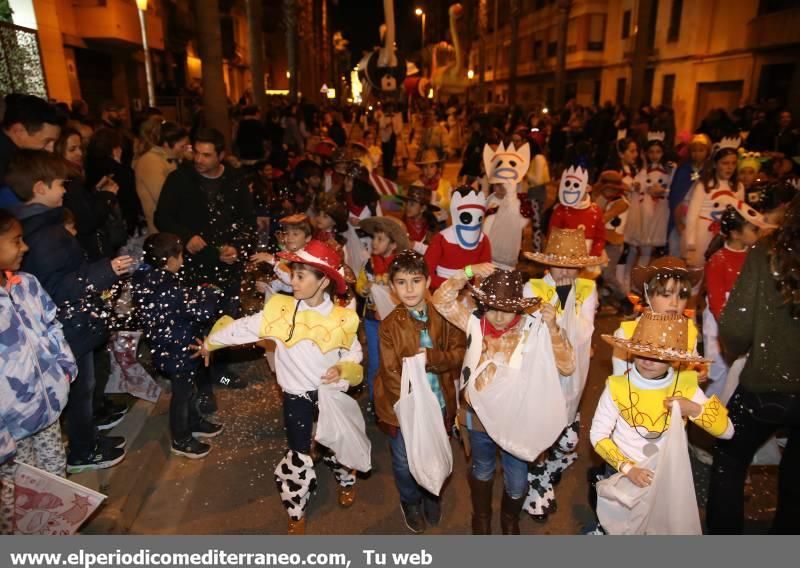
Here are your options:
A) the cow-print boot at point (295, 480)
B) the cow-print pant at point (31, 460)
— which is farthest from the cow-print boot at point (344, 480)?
the cow-print pant at point (31, 460)

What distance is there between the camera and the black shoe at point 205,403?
15.3 feet

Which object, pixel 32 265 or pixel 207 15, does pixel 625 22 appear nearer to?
pixel 207 15

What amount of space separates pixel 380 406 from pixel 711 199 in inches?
166

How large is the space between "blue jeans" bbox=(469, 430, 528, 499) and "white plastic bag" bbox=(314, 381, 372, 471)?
67 centimetres

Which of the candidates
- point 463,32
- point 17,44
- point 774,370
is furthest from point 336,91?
point 774,370

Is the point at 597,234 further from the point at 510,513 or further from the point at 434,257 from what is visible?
the point at 510,513

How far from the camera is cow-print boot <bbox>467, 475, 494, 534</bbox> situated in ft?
10.2

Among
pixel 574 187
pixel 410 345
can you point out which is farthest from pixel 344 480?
pixel 574 187

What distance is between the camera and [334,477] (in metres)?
3.99

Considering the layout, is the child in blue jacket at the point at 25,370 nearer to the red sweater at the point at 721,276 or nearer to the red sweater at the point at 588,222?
the red sweater at the point at 588,222

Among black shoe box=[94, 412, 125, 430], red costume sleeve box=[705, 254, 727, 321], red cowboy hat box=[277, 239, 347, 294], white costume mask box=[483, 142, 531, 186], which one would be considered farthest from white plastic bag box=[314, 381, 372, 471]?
white costume mask box=[483, 142, 531, 186]

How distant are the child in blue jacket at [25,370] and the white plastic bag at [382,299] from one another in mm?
1993

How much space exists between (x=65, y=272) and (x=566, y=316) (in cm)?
302

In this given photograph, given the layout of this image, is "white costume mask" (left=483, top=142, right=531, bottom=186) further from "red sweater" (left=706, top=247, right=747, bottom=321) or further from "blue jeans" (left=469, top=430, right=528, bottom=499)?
"blue jeans" (left=469, top=430, right=528, bottom=499)
